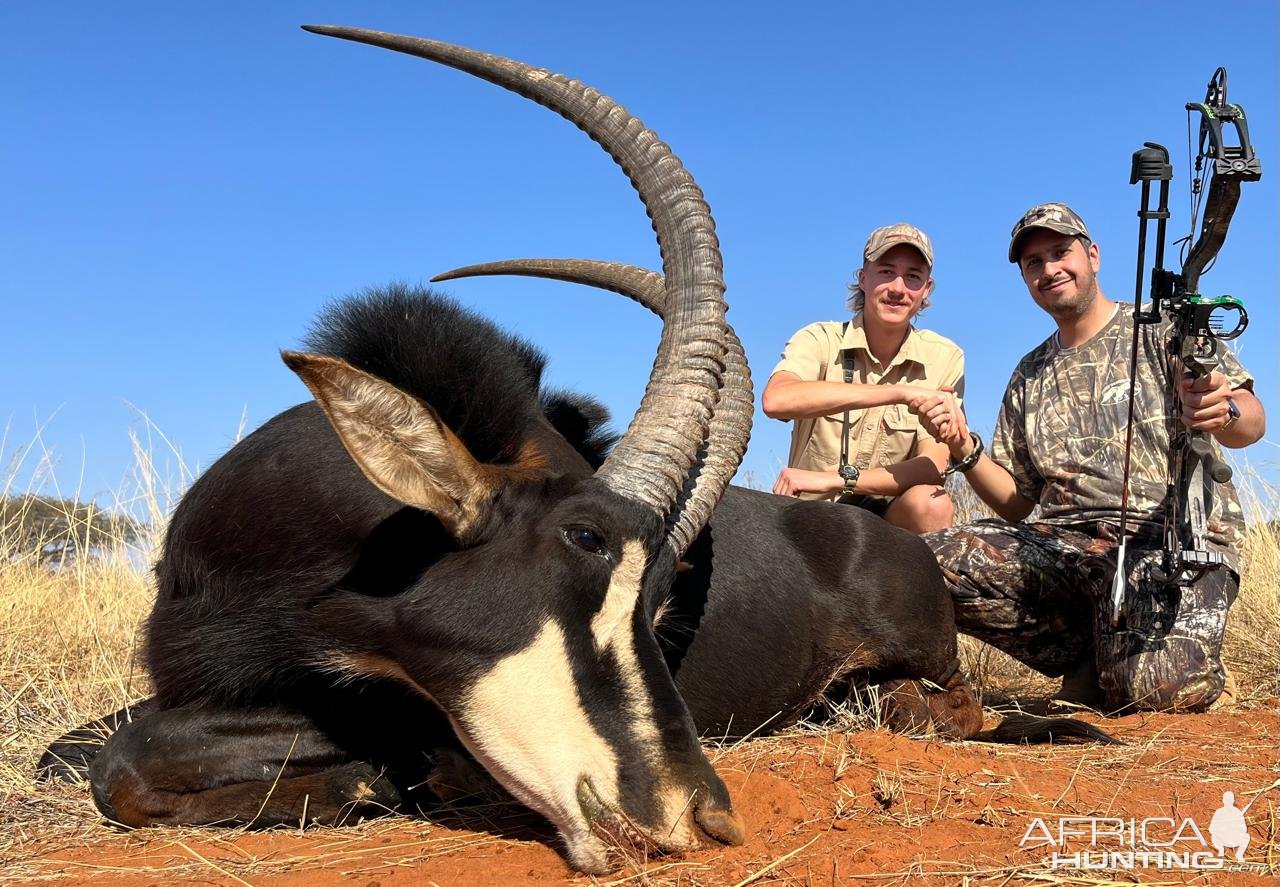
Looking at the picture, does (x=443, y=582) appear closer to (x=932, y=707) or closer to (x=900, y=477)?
(x=932, y=707)

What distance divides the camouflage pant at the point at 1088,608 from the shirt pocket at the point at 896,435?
0.91 metres

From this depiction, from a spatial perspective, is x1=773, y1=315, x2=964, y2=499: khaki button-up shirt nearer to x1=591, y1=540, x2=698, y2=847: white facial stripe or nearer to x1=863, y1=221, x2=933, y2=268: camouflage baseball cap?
x1=863, y1=221, x2=933, y2=268: camouflage baseball cap

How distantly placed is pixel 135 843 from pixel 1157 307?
4.57m

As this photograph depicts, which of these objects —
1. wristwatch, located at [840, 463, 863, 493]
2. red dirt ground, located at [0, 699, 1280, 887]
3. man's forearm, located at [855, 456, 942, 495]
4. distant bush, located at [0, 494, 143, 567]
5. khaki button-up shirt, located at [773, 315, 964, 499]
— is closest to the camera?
red dirt ground, located at [0, 699, 1280, 887]

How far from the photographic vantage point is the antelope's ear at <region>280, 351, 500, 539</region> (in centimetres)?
272

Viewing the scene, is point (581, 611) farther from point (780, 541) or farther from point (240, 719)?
point (780, 541)

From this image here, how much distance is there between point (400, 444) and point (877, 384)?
452 cm

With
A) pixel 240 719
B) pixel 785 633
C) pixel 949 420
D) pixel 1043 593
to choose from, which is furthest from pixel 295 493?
pixel 1043 593

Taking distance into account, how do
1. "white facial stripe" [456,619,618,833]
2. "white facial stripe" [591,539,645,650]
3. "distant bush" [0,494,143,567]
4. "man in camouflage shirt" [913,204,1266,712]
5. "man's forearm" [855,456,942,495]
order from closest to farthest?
"white facial stripe" [456,619,618,833], "white facial stripe" [591,539,645,650], "man in camouflage shirt" [913,204,1266,712], "man's forearm" [855,456,942,495], "distant bush" [0,494,143,567]

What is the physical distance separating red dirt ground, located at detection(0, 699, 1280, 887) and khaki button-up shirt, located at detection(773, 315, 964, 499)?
320 centimetres

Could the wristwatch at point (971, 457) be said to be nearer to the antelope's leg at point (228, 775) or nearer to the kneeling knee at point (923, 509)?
the kneeling knee at point (923, 509)

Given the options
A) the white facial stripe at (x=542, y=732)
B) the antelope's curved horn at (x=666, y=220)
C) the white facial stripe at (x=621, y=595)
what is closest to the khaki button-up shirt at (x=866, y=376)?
the antelope's curved horn at (x=666, y=220)

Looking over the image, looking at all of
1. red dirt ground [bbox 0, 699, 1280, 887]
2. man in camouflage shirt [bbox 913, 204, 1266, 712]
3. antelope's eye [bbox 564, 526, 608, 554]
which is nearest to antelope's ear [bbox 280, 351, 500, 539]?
antelope's eye [bbox 564, 526, 608, 554]

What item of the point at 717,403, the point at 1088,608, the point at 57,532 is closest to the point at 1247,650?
the point at 1088,608
